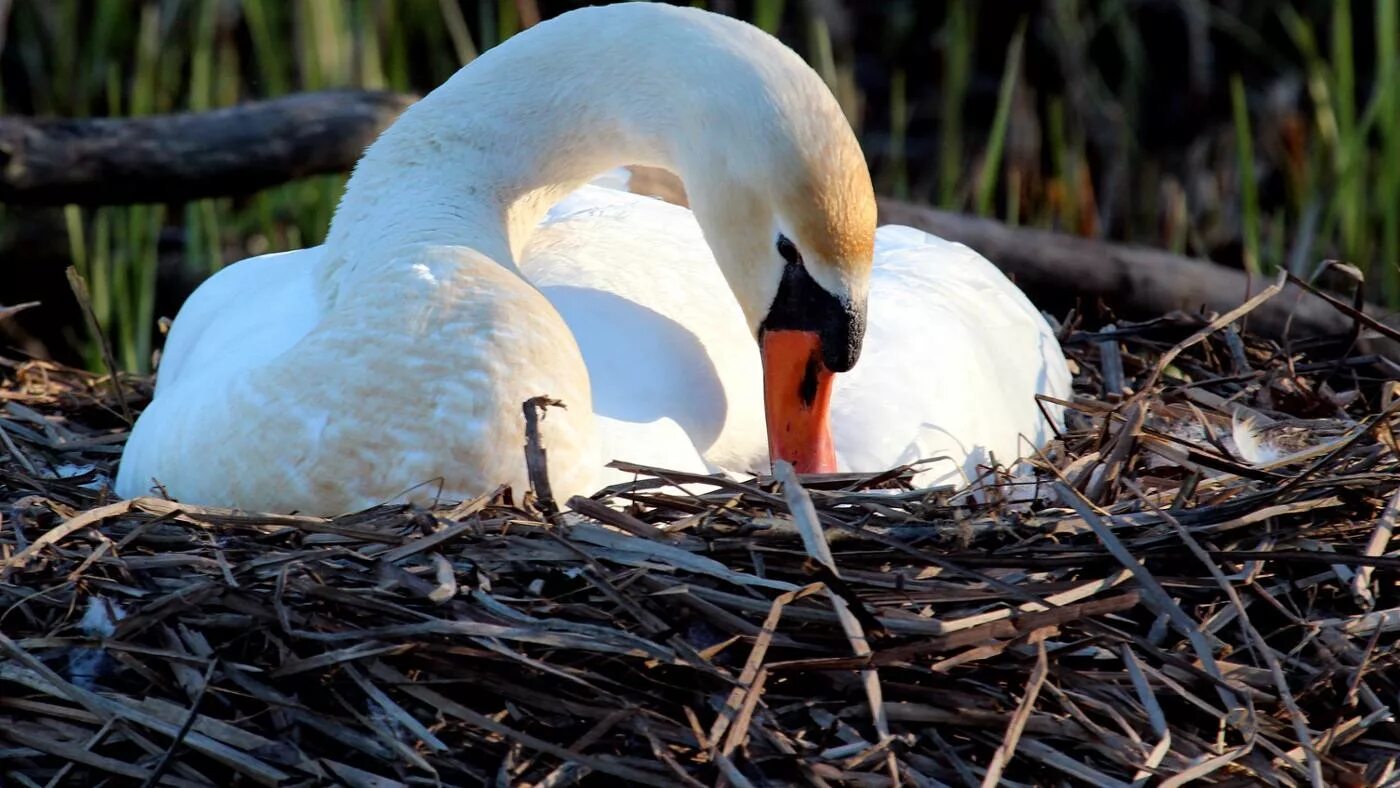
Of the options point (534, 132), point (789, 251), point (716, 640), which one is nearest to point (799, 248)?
point (789, 251)

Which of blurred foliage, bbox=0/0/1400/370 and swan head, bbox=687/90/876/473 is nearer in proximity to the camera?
swan head, bbox=687/90/876/473

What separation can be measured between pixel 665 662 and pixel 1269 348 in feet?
7.69

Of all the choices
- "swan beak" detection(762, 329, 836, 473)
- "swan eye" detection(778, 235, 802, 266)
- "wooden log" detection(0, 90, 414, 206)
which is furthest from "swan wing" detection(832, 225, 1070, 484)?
"wooden log" detection(0, 90, 414, 206)

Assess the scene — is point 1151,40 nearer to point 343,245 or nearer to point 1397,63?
point 1397,63

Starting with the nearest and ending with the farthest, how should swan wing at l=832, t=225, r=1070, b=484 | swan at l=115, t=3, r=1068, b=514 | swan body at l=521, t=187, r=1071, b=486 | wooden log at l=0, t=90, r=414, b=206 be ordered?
1. swan at l=115, t=3, r=1068, b=514
2. swan body at l=521, t=187, r=1071, b=486
3. swan wing at l=832, t=225, r=1070, b=484
4. wooden log at l=0, t=90, r=414, b=206

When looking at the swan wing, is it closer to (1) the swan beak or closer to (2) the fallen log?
(1) the swan beak

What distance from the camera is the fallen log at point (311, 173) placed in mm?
4402

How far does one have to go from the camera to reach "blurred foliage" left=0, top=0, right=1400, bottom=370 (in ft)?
17.6

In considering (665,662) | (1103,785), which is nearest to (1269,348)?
(1103,785)

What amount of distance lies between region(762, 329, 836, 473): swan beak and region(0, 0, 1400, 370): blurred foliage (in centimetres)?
217

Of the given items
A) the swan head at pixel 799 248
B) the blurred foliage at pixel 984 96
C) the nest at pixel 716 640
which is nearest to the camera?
the nest at pixel 716 640

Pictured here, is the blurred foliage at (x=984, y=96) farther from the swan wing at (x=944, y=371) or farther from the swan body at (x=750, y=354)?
the swan body at (x=750, y=354)

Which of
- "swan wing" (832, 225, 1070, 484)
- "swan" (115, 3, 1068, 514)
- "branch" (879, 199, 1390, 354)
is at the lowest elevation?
"branch" (879, 199, 1390, 354)

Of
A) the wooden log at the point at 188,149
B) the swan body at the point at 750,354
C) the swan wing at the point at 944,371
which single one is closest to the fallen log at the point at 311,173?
the wooden log at the point at 188,149
